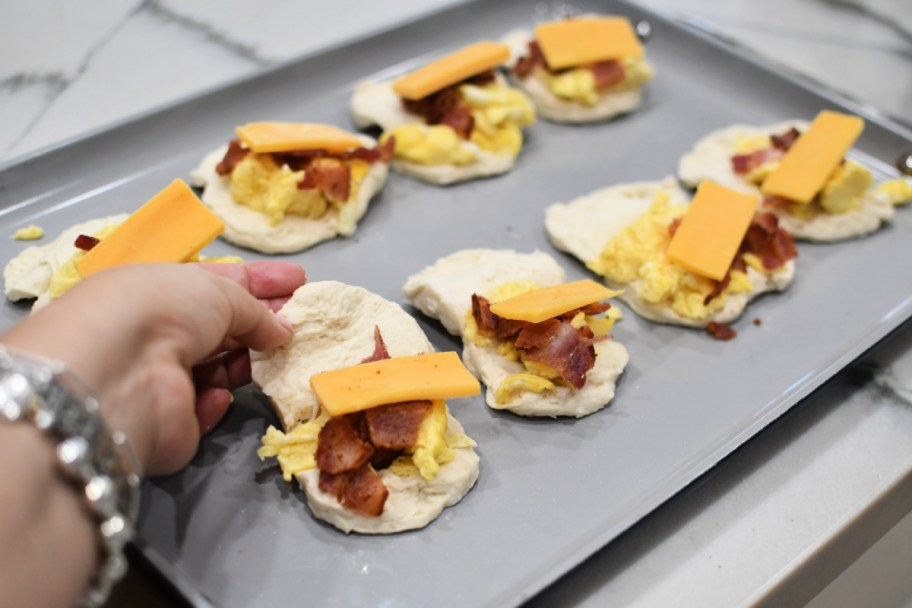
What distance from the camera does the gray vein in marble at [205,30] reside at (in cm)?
342

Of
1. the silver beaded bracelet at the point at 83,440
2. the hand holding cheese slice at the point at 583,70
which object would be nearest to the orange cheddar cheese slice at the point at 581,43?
the hand holding cheese slice at the point at 583,70

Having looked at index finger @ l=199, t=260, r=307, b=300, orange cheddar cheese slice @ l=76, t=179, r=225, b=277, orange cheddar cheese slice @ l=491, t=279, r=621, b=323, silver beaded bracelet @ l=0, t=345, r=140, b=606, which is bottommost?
orange cheddar cheese slice @ l=491, t=279, r=621, b=323

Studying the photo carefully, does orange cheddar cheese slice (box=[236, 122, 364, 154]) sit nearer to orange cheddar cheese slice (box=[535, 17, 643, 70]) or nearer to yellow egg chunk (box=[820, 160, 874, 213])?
orange cheddar cheese slice (box=[535, 17, 643, 70])

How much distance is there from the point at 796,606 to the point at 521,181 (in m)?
1.64

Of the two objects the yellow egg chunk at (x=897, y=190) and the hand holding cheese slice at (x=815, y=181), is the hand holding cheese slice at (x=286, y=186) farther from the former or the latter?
the yellow egg chunk at (x=897, y=190)

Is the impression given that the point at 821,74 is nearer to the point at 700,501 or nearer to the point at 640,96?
the point at 640,96

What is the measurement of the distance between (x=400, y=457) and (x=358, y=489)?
15 cm

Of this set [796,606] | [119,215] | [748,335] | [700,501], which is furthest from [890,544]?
[119,215]

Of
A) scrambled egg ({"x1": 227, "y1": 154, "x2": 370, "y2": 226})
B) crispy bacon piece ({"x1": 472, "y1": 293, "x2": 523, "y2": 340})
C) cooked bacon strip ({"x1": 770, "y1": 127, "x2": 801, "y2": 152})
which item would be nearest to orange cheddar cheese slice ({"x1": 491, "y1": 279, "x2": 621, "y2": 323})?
crispy bacon piece ({"x1": 472, "y1": 293, "x2": 523, "y2": 340})

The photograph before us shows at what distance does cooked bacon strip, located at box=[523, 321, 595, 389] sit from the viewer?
2.11 m

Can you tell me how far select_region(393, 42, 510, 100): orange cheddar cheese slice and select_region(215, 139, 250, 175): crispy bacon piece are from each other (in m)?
0.65

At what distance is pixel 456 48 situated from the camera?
340 centimetres

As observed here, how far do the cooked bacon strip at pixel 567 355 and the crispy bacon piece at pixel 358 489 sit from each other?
55cm

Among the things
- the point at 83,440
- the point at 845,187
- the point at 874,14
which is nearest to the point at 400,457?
the point at 83,440
